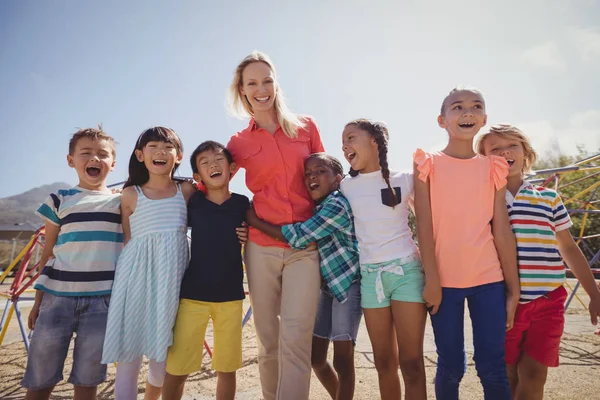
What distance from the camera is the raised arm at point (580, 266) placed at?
225 cm

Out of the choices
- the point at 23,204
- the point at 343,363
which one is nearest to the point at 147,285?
the point at 343,363

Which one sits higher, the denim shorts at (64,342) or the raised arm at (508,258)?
the raised arm at (508,258)

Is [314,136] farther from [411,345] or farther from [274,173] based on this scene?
[411,345]

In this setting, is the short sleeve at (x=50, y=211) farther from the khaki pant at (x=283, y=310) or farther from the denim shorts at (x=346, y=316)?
the denim shorts at (x=346, y=316)

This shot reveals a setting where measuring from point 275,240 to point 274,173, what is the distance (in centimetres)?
42

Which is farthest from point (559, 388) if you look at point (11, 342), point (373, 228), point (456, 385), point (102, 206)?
point (11, 342)

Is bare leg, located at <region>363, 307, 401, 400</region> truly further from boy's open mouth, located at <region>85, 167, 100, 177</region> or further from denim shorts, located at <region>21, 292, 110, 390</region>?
boy's open mouth, located at <region>85, 167, 100, 177</region>

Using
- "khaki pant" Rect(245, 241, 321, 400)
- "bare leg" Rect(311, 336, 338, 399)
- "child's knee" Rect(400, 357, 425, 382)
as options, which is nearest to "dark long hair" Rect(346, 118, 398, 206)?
"khaki pant" Rect(245, 241, 321, 400)

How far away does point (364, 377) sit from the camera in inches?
136

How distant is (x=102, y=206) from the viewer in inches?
93.0

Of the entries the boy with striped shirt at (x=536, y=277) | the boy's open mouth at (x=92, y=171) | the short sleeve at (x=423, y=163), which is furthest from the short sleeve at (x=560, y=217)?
the boy's open mouth at (x=92, y=171)

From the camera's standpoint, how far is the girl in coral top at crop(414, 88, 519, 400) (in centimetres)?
191

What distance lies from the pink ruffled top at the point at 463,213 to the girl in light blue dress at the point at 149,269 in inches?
60.2

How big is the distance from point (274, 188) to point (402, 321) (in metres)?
1.06
